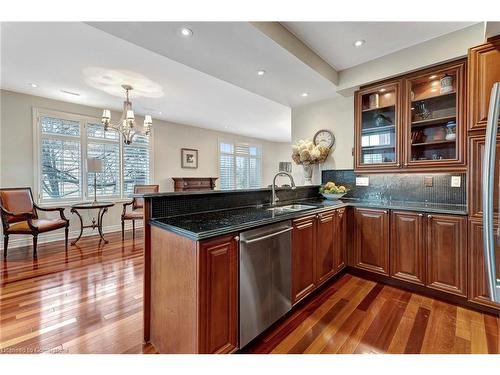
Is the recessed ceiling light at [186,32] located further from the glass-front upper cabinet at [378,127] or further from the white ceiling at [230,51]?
the glass-front upper cabinet at [378,127]

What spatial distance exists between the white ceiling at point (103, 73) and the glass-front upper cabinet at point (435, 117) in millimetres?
1914

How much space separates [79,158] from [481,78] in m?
5.93

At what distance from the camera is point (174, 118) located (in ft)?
18.5

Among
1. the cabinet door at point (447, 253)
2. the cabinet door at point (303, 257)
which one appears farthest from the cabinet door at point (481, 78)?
the cabinet door at point (303, 257)

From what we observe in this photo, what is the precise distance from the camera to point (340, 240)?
271 centimetres

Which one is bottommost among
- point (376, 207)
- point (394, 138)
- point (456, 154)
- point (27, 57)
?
point (376, 207)

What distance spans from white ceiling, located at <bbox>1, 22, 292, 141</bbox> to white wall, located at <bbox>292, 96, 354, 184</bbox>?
104 cm

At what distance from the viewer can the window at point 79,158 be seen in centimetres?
420

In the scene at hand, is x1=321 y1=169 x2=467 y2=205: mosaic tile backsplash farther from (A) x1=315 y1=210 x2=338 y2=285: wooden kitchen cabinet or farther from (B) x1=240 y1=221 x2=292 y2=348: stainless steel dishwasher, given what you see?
(B) x1=240 y1=221 x2=292 y2=348: stainless steel dishwasher

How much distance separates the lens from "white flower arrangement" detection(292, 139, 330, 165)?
3.43m

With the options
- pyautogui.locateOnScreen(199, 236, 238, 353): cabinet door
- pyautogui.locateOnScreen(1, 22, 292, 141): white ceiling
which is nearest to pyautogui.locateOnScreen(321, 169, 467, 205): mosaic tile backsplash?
pyautogui.locateOnScreen(1, 22, 292, 141): white ceiling
